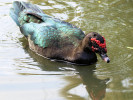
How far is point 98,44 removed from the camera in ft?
19.9

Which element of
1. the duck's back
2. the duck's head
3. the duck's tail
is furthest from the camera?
the duck's tail

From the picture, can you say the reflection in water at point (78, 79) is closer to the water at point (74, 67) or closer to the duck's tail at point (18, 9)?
the water at point (74, 67)

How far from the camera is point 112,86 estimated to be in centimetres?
553

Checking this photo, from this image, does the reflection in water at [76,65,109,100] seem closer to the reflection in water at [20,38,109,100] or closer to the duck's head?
the reflection in water at [20,38,109,100]

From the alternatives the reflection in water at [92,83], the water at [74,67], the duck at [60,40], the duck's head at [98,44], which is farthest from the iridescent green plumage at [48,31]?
the reflection in water at [92,83]

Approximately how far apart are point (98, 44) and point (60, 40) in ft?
3.30

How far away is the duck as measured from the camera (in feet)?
20.3

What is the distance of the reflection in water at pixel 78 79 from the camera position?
5.27 metres

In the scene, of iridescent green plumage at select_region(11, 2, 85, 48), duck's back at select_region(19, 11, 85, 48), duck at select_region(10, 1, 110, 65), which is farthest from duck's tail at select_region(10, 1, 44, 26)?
duck's back at select_region(19, 11, 85, 48)

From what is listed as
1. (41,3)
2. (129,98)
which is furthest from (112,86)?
(41,3)

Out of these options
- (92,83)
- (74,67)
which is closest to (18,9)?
(74,67)

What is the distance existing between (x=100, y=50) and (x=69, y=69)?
742 mm

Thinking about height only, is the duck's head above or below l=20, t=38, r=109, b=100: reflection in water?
above

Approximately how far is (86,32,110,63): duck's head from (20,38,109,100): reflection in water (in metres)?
0.40
